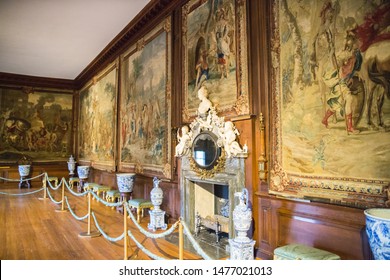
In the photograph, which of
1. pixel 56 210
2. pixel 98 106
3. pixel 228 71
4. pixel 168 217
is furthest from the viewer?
pixel 98 106

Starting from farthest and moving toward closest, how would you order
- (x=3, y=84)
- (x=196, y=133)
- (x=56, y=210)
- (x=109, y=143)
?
(x=3, y=84)
(x=109, y=143)
(x=56, y=210)
(x=196, y=133)

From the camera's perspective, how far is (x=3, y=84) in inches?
621

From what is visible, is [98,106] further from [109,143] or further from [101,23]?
[101,23]

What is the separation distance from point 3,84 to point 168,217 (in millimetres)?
13364

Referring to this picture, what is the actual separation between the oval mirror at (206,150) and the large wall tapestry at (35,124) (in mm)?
13073

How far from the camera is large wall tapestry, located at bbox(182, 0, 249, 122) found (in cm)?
566

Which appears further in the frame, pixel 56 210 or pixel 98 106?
pixel 98 106

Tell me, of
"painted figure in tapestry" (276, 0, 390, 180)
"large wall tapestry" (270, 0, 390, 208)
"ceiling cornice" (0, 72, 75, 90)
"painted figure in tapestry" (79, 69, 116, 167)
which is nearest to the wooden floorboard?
"large wall tapestry" (270, 0, 390, 208)

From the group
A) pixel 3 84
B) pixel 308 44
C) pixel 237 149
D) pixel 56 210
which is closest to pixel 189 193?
pixel 237 149

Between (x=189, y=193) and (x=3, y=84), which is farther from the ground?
(x=3, y=84)

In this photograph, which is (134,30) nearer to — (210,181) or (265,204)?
(210,181)

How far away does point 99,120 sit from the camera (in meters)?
13.6

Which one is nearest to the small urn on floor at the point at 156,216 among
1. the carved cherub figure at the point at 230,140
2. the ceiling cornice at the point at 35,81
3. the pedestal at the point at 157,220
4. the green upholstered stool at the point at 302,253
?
the pedestal at the point at 157,220

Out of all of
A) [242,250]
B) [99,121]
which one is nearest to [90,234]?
[242,250]
